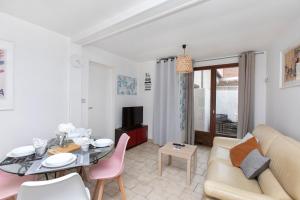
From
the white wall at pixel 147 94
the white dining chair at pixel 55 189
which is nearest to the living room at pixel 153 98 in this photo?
the white dining chair at pixel 55 189

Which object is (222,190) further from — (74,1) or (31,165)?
(74,1)

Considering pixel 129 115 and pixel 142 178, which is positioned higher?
pixel 129 115

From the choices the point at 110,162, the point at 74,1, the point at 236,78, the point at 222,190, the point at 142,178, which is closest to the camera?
the point at 222,190

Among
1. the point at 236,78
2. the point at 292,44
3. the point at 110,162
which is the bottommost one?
the point at 110,162

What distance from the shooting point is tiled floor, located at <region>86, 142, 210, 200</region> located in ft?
6.72

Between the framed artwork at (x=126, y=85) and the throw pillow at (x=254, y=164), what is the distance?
10.3 ft

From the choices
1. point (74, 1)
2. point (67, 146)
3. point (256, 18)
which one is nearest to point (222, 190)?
point (67, 146)

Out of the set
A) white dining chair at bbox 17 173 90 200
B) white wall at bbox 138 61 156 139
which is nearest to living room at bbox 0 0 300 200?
white dining chair at bbox 17 173 90 200

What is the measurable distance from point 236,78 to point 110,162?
3.47m

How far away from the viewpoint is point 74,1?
1.80 meters

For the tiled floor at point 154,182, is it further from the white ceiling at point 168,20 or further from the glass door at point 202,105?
the white ceiling at point 168,20

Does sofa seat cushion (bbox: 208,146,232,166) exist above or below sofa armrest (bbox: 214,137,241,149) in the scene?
below

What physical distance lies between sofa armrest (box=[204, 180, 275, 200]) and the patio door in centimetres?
283

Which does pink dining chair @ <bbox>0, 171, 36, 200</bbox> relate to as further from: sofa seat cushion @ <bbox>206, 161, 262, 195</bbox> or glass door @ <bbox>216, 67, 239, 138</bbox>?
glass door @ <bbox>216, 67, 239, 138</bbox>
